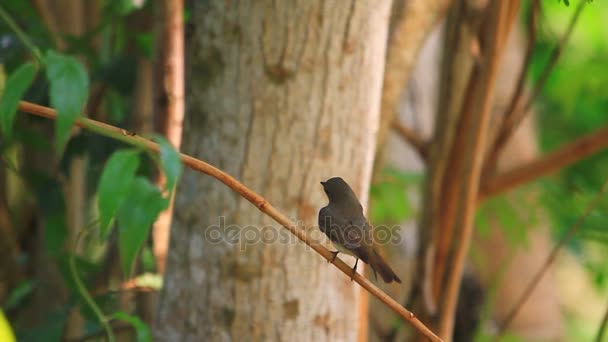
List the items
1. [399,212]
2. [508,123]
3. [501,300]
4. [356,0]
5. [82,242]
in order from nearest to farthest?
[356,0] → [508,123] → [82,242] → [399,212] → [501,300]

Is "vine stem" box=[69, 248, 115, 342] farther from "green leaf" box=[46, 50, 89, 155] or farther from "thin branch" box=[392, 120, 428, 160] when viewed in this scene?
"thin branch" box=[392, 120, 428, 160]

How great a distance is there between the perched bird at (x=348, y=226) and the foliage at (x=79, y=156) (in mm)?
389

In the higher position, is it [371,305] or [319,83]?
[319,83]

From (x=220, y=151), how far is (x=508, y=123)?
4.59ft

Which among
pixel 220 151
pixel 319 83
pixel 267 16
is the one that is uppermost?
pixel 267 16

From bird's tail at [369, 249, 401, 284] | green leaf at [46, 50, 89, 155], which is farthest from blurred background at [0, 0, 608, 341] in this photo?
bird's tail at [369, 249, 401, 284]

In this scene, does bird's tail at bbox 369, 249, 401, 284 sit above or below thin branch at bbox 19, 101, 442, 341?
below

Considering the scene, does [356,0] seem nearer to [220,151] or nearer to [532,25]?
[220,151]

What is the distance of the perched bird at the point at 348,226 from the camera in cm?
175

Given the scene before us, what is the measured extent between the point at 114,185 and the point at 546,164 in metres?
2.20

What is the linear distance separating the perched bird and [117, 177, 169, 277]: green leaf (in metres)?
0.66

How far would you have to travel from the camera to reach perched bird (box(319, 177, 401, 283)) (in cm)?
175

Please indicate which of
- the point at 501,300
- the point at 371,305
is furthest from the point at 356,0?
the point at 501,300

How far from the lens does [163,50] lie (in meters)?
2.52
